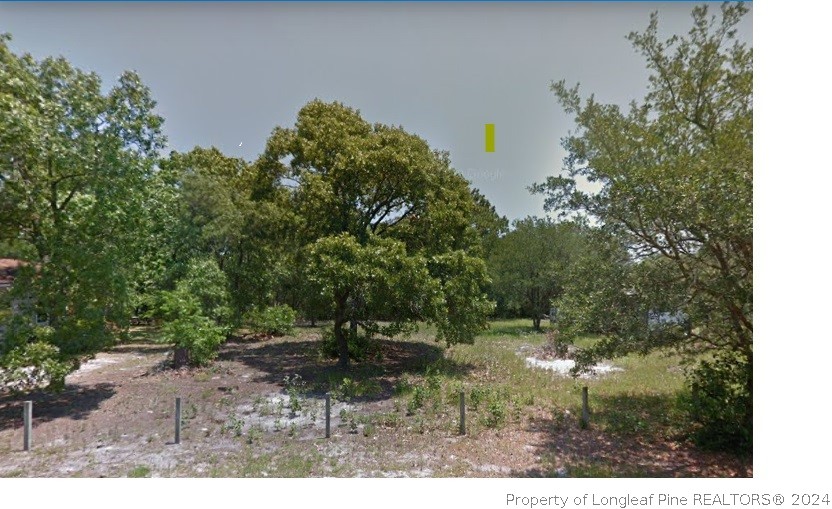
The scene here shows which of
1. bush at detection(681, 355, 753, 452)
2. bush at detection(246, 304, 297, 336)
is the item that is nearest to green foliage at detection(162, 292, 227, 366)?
bush at detection(246, 304, 297, 336)

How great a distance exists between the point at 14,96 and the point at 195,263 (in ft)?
22.2

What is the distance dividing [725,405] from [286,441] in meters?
7.38

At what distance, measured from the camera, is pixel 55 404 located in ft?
29.4

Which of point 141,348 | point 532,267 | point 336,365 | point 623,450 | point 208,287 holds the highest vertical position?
point 532,267

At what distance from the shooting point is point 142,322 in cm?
2508

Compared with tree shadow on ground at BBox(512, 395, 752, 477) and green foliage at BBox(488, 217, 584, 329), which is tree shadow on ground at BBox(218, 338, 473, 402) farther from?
green foliage at BBox(488, 217, 584, 329)

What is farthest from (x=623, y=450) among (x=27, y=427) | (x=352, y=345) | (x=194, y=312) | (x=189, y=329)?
(x=194, y=312)

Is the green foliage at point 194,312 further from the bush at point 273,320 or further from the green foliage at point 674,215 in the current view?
the green foliage at point 674,215

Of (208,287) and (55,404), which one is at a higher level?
(208,287)

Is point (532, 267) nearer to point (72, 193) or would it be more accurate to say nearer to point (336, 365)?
point (336, 365)

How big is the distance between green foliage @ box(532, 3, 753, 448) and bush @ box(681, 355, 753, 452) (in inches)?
0.9

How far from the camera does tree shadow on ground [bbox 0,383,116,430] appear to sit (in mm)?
8086

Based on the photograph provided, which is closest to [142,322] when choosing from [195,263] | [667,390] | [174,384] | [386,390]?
[195,263]
